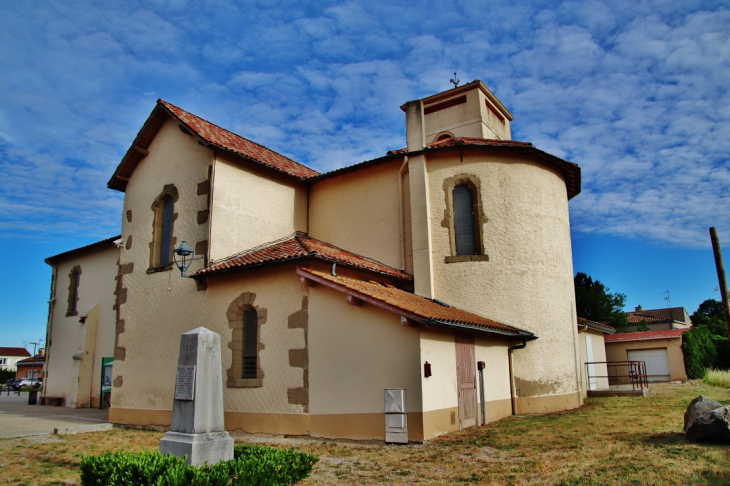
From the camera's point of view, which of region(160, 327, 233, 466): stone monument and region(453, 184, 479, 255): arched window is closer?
region(160, 327, 233, 466): stone monument

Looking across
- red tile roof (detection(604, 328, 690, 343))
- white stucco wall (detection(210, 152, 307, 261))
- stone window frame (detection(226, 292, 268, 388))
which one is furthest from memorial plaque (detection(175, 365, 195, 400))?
red tile roof (detection(604, 328, 690, 343))

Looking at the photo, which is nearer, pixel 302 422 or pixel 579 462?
pixel 579 462

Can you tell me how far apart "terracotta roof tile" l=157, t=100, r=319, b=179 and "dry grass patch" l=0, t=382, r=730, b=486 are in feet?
26.3

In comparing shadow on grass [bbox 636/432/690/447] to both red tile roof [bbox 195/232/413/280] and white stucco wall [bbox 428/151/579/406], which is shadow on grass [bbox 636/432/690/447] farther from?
red tile roof [bbox 195/232/413/280]

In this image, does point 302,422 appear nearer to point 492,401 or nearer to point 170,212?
point 492,401

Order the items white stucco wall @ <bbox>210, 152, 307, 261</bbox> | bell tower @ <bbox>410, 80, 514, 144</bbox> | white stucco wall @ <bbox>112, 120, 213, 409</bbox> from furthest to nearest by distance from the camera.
Result: bell tower @ <bbox>410, 80, 514, 144</bbox>
white stucco wall @ <bbox>210, 152, 307, 261</bbox>
white stucco wall @ <bbox>112, 120, 213, 409</bbox>

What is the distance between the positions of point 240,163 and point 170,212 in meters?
2.67

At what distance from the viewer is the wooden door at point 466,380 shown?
1230 cm

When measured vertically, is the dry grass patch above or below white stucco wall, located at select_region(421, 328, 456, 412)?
below

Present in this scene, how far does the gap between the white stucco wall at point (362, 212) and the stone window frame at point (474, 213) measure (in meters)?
1.55

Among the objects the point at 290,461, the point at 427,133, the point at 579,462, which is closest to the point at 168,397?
the point at 290,461

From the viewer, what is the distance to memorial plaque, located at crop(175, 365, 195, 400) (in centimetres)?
818

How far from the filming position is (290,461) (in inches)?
296

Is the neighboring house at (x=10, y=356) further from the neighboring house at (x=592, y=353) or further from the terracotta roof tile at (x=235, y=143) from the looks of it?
the neighboring house at (x=592, y=353)
